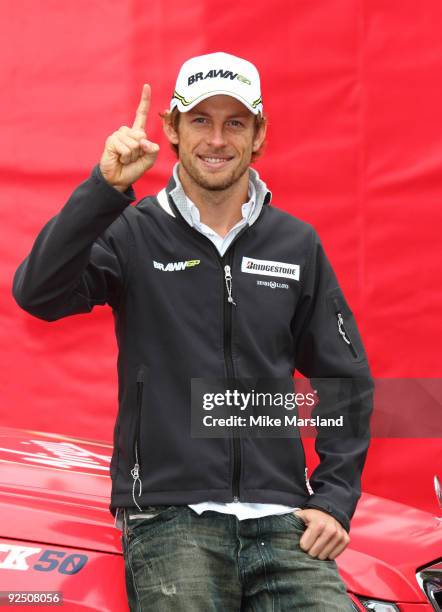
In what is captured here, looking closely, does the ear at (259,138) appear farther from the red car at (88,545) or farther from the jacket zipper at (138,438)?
the red car at (88,545)

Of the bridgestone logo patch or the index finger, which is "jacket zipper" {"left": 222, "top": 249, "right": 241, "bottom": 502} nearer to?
the bridgestone logo patch

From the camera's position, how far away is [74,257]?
2.17 meters

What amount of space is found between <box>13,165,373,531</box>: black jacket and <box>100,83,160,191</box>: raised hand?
3cm

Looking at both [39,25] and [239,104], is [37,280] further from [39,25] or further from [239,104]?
[39,25]

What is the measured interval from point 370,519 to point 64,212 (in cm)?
110

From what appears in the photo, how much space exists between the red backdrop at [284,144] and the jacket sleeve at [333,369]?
2.32 metres

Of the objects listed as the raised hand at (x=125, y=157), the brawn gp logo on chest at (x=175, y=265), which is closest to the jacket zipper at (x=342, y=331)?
the brawn gp logo on chest at (x=175, y=265)

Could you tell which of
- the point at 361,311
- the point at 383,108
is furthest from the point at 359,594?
the point at 383,108

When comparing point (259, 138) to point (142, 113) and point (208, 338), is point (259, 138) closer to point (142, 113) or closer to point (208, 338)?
point (142, 113)

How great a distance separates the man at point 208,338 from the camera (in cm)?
218

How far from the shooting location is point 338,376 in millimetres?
2547

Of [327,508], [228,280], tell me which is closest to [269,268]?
[228,280]

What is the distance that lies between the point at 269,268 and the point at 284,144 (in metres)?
2.54

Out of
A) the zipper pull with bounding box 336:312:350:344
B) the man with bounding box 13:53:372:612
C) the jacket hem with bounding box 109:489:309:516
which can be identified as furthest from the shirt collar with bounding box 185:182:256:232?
the jacket hem with bounding box 109:489:309:516
